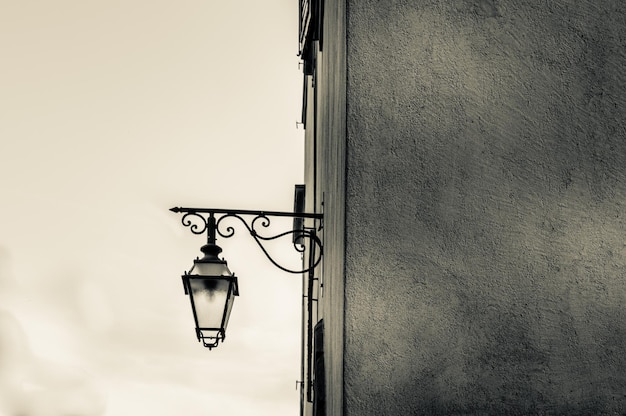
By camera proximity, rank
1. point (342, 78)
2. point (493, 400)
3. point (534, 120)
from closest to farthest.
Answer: point (493, 400)
point (534, 120)
point (342, 78)

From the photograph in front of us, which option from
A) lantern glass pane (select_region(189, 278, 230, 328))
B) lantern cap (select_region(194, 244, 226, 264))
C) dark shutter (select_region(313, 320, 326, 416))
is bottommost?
dark shutter (select_region(313, 320, 326, 416))

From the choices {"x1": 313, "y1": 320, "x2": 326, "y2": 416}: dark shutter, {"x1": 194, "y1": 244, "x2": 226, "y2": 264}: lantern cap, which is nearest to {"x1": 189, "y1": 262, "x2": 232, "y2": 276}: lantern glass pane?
{"x1": 194, "y1": 244, "x2": 226, "y2": 264}: lantern cap

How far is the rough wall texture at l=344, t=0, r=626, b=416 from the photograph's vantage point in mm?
5219

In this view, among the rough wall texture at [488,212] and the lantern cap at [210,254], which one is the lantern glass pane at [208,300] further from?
the rough wall texture at [488,212]

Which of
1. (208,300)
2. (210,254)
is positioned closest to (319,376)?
(208,300)

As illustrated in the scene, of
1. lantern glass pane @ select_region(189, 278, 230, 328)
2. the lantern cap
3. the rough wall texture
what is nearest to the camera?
the rough wall texture

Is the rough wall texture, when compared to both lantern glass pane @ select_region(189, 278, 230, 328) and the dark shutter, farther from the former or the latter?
the dark shutter

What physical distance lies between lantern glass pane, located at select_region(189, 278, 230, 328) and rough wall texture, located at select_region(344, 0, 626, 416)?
5.57 ft

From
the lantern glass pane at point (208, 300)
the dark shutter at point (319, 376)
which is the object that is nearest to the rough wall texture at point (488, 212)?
the lantern glass pane at point (208, 300)

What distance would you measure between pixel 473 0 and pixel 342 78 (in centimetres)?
111

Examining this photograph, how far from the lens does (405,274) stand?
18.0 feet

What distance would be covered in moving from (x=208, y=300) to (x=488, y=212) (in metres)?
2.58

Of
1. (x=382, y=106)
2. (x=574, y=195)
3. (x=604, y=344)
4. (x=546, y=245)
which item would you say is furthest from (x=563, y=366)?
(x=382, y=106)

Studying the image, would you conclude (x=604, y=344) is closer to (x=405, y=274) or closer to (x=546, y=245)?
(x=546, y=245)
